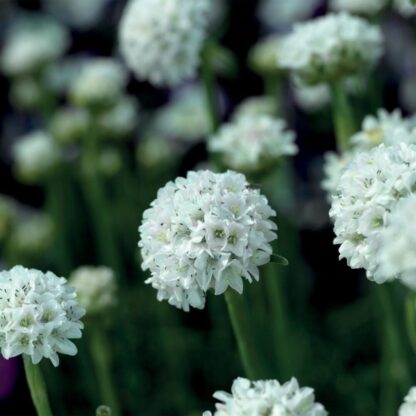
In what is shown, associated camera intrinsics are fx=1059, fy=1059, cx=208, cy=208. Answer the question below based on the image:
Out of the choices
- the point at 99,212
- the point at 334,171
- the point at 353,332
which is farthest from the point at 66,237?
the point at 334,171

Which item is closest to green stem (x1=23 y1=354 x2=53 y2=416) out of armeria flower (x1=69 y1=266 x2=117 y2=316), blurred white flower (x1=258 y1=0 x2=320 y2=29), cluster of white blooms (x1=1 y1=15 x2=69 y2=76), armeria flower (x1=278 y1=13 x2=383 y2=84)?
armeria flower (x1=69 y1=266 x2=117 y2=316)

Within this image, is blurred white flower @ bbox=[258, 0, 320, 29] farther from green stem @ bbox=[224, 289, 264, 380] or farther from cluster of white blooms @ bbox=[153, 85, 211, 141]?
green stem @ bbox=[224, 289, 264, 380]

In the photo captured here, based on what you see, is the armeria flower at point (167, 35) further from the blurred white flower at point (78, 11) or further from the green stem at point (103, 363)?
the blurred white flower at point (78, 11)

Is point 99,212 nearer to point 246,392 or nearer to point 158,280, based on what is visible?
point 158,280

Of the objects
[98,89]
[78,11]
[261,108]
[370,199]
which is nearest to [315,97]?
[261,108]

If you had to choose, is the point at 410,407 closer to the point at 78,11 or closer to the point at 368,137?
the point at 368,137
